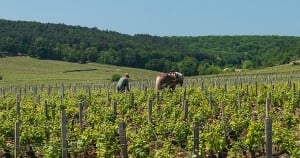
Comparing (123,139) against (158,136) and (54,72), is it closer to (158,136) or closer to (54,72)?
(158,136)

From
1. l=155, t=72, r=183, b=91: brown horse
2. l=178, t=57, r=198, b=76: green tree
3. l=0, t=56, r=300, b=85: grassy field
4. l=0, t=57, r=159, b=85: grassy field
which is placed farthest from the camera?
l=178, t=57, r=198, b=76: green tree

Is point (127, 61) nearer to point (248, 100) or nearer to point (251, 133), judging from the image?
point (248, 100)

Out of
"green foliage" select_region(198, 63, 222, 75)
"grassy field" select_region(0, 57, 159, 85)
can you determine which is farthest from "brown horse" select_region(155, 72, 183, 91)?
"green foliage" select_region(198, 63, 222, 75)

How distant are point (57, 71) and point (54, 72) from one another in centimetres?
222

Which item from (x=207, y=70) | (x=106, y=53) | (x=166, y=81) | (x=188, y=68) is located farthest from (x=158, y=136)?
(x=106, y=53)

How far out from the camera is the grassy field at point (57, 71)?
100750 mm

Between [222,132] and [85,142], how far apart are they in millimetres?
3315

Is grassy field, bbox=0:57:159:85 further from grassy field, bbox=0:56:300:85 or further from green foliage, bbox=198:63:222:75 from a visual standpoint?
green foliage, bbox=198:63:222:75

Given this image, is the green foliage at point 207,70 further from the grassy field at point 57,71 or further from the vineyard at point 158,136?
the vineyard at point 158,136

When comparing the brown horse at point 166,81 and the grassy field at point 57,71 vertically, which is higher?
the grassy field at point 57,71

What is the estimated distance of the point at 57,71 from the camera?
388 feet

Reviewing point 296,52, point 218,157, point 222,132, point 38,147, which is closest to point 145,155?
point 218,157

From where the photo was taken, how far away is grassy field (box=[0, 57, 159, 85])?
334 feet

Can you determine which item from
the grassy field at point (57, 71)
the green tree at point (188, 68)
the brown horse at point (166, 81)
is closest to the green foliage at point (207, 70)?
the green tree at point (188, 68)
